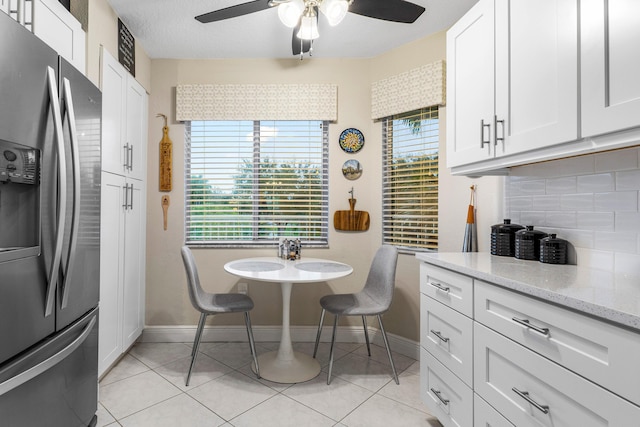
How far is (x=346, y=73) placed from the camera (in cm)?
296

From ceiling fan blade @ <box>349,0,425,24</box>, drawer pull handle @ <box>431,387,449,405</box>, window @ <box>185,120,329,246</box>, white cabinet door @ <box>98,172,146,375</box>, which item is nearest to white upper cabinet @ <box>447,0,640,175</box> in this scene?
ceiling fan blade @ <box>349,0,425,24</box>

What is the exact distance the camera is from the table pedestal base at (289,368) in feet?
7.31

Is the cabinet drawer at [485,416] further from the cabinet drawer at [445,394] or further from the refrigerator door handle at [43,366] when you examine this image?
the refrigerator door handle at [43,366]

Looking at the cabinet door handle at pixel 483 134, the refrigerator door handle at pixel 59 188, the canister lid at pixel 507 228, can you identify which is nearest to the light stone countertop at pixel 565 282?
the canister lid at pixel 507 228

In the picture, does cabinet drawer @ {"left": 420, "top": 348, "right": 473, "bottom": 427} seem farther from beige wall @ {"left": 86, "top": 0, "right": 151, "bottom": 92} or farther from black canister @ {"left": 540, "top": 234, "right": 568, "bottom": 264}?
beige wall @ {"left": 86, "top": 0, "right": 151, "bottom": 92}

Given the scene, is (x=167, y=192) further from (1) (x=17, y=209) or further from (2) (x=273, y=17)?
(1) (x=17, y=209)

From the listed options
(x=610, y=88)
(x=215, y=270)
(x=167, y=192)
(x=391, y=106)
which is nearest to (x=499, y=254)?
(x=610, y=88)

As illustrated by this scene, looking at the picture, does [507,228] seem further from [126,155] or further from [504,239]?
[126,155]

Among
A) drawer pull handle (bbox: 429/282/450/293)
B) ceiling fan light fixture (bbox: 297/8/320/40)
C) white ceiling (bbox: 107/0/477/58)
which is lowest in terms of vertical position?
drawer pull handle (bbox: 429/282/450/293)

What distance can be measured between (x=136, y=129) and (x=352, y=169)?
71.1 inches

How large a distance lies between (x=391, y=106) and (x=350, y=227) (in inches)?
42.5

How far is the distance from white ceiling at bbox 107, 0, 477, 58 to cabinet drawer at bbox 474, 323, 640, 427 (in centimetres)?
210

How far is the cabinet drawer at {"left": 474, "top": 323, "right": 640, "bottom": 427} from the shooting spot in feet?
2.85

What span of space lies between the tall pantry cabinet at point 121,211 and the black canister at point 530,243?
2.45 m
